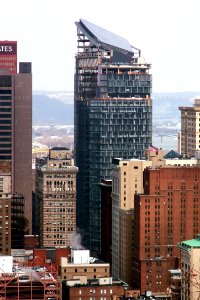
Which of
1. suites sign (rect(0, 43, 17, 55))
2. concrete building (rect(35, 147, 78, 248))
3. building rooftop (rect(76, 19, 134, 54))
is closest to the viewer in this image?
concrete building (rect(35, 147, 78, 248))

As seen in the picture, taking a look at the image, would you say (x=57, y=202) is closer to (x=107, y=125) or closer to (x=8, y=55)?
(x=107, y=125)

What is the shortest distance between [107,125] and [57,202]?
618 centimetres

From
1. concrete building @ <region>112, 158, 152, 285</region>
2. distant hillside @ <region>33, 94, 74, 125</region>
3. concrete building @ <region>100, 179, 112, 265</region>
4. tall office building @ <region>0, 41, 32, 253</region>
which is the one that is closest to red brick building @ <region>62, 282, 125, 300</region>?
concrete building @ <region>112, 158, 152, 285</region>

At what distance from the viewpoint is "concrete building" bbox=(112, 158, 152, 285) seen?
100m

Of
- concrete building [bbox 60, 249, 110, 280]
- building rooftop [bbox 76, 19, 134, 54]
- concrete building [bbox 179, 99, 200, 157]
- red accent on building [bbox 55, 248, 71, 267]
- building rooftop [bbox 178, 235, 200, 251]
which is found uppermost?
building rooftop [bbox 76, 19, 134, 54]

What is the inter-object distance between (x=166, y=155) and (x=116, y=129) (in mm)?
10987

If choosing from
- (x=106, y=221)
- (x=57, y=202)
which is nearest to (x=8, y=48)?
(x=57, y=202)

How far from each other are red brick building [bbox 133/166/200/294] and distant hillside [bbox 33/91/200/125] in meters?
38.7

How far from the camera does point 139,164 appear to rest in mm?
101438

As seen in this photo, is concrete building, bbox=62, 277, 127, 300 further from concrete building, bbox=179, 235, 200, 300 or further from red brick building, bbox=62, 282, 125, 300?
concrete building, bbox=179, 235, 200, 300

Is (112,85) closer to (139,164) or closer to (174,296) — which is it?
(139,164)

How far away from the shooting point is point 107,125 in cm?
11356

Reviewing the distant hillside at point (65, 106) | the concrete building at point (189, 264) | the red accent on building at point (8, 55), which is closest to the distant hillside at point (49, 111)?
the distant hillside at point (65, 106)

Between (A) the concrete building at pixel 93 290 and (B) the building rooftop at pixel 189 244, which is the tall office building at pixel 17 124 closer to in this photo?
(A) the concrete building at pixel 93 290
